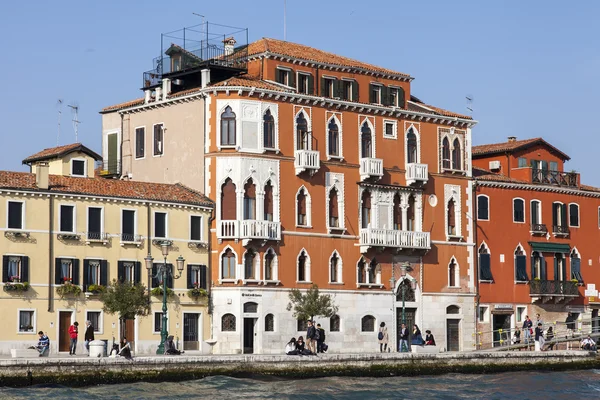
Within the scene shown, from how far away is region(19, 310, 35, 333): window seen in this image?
51.5 m

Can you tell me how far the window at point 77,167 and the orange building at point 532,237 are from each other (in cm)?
1942

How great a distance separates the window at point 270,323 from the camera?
57469 millimetres

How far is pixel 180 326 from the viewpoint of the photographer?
56062 millimetres

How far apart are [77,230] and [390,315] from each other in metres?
16.0

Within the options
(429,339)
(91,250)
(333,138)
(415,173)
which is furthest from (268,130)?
(429,339)

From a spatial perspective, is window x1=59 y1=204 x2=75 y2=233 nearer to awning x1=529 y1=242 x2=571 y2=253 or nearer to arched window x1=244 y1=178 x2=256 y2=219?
arched window x1=244 y1=178 x2=256 y2=219

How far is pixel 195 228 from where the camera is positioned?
57.2 meters

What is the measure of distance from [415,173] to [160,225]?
13.2 meters

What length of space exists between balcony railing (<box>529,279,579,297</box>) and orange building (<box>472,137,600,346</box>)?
1.9 inches

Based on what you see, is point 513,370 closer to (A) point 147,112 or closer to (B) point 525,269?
(B) point 525,269

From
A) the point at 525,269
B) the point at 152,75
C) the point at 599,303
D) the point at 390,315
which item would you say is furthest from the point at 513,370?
the point at 152,75

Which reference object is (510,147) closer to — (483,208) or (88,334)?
(483,208)

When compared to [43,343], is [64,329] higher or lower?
higher

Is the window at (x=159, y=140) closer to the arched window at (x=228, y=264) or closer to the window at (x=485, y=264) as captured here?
the arched window at (x=228, y=264)
